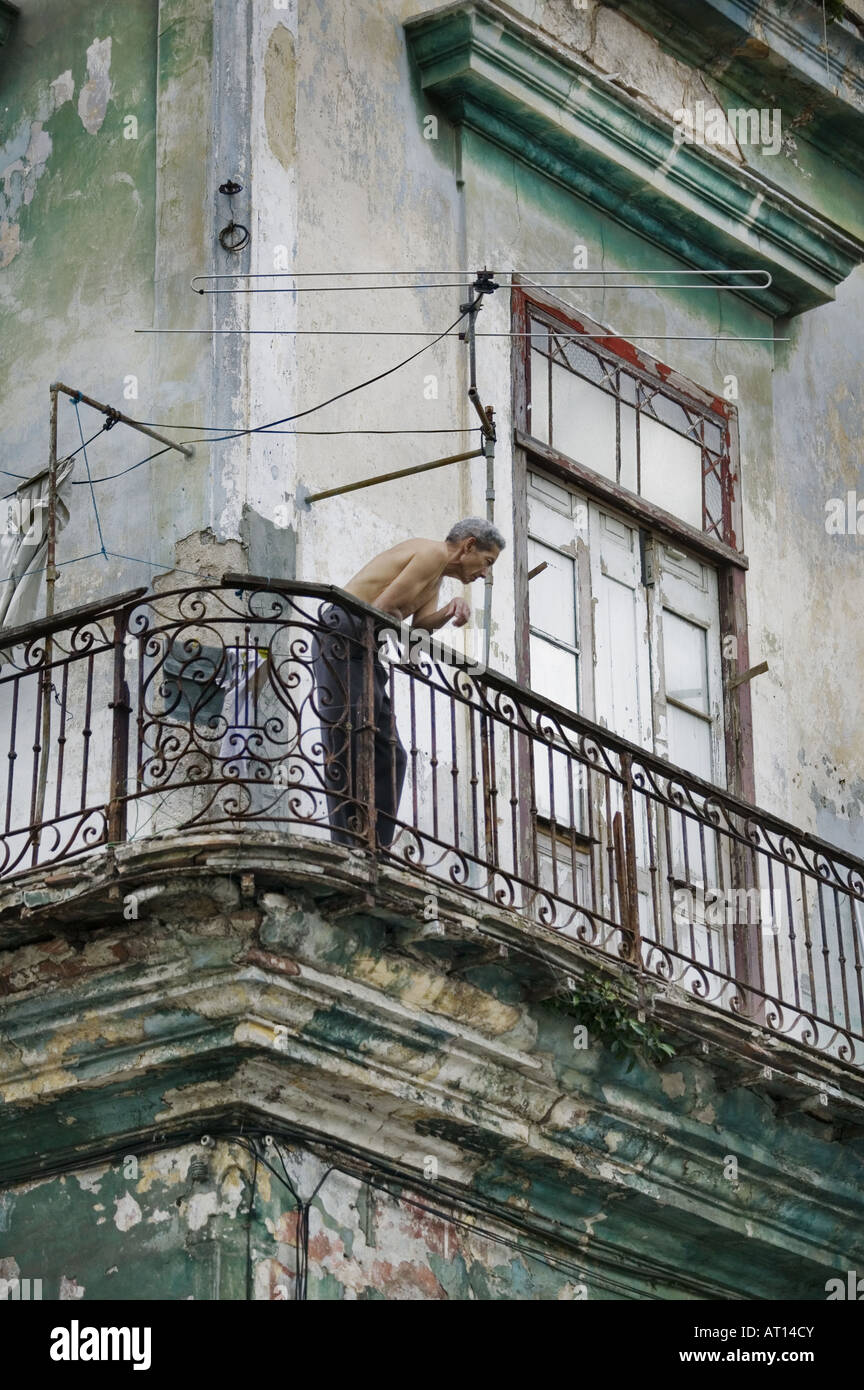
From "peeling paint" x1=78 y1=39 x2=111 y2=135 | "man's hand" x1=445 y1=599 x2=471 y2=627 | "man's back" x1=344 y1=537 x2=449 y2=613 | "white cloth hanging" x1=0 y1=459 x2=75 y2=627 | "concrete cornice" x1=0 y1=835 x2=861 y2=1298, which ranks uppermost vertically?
"peeling paint" x1=78 y1=39 x2=111 y2=135

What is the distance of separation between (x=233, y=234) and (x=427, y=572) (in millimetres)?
1546

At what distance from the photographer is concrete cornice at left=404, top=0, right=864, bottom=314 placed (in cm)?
1227

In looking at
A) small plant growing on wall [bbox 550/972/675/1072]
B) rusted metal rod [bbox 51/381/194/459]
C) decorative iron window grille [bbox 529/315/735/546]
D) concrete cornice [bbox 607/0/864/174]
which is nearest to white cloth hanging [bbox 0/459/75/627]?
rusted metal rod [bbox 51/381/194/459]

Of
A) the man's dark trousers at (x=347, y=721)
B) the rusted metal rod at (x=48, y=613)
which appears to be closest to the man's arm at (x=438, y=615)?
the man's dark trousers at (x=347, y=721)

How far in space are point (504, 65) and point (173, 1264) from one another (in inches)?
201

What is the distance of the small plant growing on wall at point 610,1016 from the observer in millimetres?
10719

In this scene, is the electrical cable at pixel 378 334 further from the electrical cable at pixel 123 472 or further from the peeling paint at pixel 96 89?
the peeling paint at pixel 96 89

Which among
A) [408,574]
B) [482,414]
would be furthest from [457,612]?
[482,414]

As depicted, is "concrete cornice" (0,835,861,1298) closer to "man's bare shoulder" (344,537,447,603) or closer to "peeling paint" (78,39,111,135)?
"man's bare shoulder" (344,537,447,603)

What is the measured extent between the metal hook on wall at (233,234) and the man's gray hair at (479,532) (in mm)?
1373

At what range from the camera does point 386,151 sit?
12070 mm

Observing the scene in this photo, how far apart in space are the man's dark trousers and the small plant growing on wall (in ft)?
2.97

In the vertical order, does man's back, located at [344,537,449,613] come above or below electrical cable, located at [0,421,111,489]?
below
